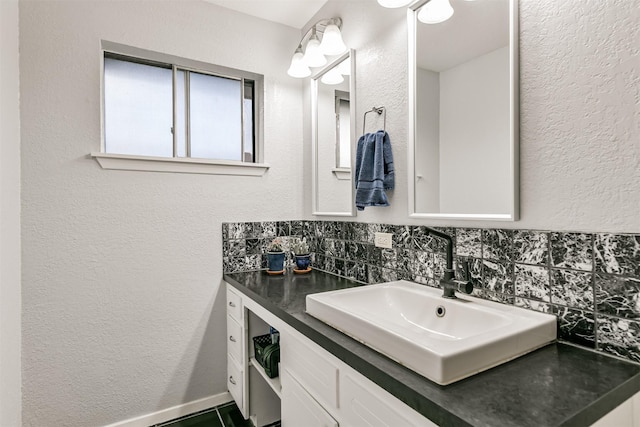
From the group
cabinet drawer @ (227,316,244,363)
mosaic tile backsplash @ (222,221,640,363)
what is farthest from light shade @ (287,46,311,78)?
cabinet drawer @ (227,316,244,363)

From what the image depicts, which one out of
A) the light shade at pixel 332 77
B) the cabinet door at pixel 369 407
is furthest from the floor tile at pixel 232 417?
the light shade at pixel 332 77

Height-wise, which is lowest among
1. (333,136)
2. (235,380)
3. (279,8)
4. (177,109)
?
(235,380)

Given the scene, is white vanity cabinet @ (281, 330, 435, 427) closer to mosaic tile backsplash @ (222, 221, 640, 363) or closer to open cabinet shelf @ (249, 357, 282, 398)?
open cabinet shelf @ (249, 357, 282, 398)

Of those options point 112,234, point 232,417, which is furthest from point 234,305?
point 112,234

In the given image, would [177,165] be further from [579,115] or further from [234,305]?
[579,115]

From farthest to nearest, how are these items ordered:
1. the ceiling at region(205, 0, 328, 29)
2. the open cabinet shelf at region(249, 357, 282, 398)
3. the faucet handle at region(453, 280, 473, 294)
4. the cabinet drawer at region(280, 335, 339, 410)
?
the ceiling at region(205, 0, 328, 29) < the open cabinet shelf at region(249, 357, 282, 398) < the faucet handle at region(453, 280, 473, 294) < the cabinet drawer at region(280, 335, 339, 410)

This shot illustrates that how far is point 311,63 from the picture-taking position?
6.63 feet

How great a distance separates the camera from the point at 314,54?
1982mm

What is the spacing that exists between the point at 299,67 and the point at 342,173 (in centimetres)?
72

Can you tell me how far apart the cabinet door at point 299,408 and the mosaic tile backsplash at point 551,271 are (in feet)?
2.09

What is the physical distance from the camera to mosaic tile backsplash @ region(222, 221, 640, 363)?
2.78ft

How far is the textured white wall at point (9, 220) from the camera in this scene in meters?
1.33

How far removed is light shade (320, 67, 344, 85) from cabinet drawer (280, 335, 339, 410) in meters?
1.45

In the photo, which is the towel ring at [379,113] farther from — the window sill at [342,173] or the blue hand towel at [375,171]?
the window sill at [342,173]
